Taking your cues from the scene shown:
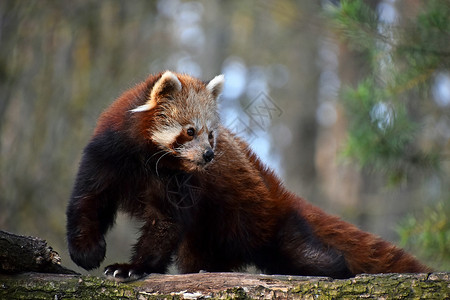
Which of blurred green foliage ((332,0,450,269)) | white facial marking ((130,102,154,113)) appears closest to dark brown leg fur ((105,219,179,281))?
white facial marking ((130,102,154,113))

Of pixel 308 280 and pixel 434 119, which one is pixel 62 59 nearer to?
pixel 434 119

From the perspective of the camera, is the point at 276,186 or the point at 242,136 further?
the point at 242,136

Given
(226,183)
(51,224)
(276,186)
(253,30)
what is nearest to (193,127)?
(226,183)

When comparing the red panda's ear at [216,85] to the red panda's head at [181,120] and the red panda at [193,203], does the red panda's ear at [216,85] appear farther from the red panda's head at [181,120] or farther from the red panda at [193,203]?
the red panda's head at [181,120]

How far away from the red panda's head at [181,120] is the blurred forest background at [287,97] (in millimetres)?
724

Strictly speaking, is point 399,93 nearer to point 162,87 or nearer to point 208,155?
point 208,155

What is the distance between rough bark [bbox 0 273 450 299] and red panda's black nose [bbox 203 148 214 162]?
117cm

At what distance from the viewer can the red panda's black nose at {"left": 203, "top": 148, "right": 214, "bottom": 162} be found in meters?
5.13

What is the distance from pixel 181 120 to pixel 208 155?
0.53 meters

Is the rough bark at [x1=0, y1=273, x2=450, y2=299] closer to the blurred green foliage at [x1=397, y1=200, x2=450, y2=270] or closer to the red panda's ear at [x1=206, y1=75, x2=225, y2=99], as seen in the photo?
the red panda's ear at [x1=206, y1=75, x2=225, y2=99]

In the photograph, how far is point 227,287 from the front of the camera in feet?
13.4

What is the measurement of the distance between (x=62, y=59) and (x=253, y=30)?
12.4m

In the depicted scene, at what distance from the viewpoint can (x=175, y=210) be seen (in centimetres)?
512

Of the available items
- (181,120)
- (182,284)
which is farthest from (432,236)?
(182,284)
